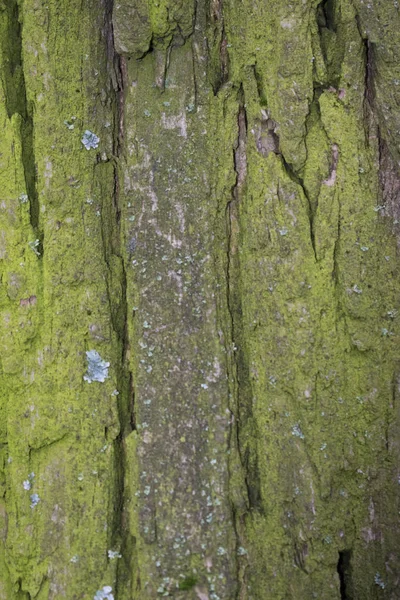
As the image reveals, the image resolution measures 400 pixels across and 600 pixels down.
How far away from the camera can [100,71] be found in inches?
63.3

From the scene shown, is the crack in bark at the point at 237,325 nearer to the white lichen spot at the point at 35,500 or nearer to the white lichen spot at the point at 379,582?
the white lichen spot at the point at 379,582

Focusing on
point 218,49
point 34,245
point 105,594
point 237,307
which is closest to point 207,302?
point 237,307

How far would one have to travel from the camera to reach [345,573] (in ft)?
5.07

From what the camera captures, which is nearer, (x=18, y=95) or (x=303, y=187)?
(x=303, y=187)

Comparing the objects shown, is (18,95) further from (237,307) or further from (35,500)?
(35,500)

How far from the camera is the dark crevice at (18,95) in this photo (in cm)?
162

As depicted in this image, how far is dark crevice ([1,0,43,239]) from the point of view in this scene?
1.62 meters

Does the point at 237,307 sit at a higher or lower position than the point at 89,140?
lower

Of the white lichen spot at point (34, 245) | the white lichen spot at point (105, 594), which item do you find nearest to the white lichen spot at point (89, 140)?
the white lichen spot at point (34, 245)

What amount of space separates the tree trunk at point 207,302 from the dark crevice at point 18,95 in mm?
21

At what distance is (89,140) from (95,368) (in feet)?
2.16

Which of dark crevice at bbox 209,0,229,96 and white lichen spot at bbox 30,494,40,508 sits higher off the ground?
dark crevice at bbox 209,0,229,96

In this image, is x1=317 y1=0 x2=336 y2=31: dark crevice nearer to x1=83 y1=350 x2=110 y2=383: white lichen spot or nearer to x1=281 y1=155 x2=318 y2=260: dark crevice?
x1=281 y1=155 x2=318 y2=260: dark crevice

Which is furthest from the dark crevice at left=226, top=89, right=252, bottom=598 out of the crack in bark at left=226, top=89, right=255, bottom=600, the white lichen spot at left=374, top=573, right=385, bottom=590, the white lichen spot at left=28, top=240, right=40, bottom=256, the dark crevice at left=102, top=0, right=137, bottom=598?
the white lichen spot at left=28, top=240, right=40, bottom=256
